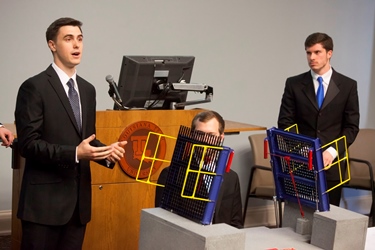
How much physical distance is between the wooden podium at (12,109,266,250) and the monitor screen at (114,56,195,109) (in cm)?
15

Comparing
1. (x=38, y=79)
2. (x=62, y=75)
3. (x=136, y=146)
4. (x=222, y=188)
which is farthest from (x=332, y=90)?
(x=38, y=79)

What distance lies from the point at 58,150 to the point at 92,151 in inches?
6.9

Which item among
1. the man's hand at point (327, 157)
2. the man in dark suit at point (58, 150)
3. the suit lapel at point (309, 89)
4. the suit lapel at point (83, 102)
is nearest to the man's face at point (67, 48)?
the man in dark suit at point (58, 150)

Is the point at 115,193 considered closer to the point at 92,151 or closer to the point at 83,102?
the point at 83,102

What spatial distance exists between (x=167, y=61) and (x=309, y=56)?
102 cm

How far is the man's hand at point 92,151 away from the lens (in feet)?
10.9

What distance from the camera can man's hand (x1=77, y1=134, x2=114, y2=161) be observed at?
3.33 m

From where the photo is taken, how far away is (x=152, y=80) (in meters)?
4.36

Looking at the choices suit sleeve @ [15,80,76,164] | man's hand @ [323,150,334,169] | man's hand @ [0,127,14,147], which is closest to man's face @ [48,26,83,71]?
suit sleeve @ [15,80,76,164]

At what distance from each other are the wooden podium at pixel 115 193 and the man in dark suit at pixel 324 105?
36.6 inches

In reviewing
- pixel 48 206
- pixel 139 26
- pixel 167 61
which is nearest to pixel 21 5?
pixel 139 26

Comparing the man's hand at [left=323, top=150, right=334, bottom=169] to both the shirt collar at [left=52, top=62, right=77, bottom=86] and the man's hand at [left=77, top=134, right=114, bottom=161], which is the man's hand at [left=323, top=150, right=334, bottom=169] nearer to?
the man's hand at [left=77, top=134, right=114, bottom=161]

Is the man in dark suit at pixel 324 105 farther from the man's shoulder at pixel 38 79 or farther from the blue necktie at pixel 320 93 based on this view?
the man's shoulder at pixel 38 79

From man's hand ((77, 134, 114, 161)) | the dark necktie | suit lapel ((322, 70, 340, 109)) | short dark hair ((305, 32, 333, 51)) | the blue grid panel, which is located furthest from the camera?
suit lapel ((322, 70, 340, 109))
